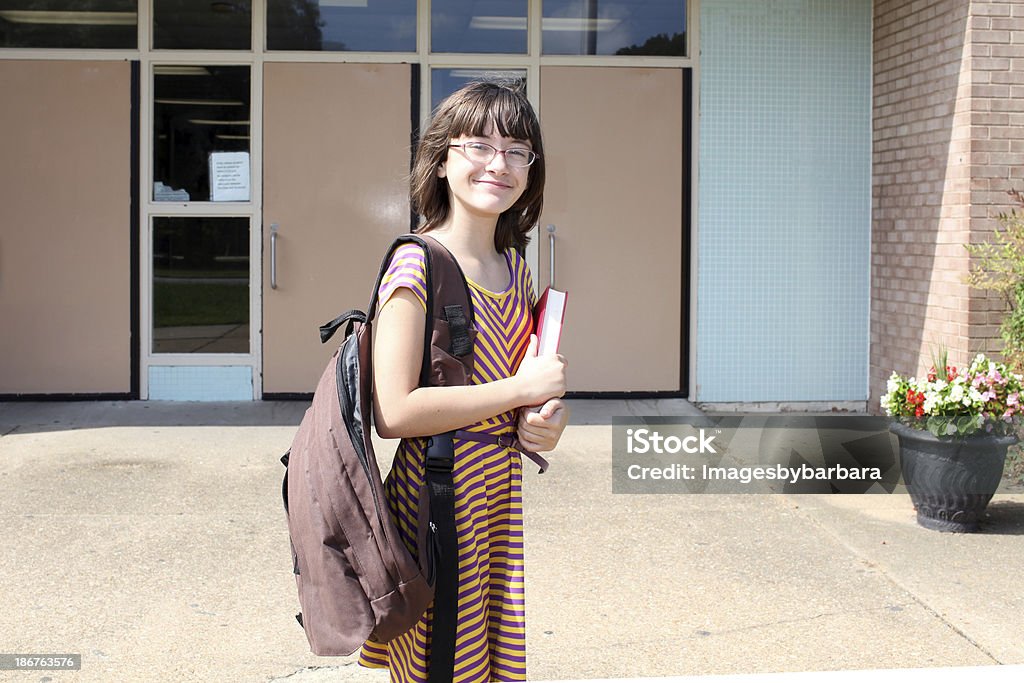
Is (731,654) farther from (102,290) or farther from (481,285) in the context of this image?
(102,290)

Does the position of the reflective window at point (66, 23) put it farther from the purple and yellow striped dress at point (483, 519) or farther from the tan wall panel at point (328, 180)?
the purple and yellow striped dress at point (483, 519)

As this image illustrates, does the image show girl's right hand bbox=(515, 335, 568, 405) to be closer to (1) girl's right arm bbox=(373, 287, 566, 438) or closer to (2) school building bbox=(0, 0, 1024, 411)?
(1) girl's right arm bbox=(373, 287, 566, 438)

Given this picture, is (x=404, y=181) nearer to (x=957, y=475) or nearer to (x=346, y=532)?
(x=957, y=475)

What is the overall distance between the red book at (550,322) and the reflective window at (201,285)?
626cm

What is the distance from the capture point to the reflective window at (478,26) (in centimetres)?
840

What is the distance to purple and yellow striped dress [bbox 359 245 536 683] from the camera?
7.68 ft

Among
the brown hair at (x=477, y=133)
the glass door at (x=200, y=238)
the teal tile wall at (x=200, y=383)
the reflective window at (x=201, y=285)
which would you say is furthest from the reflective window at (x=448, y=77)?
the brown hair at (x=477, y=133)

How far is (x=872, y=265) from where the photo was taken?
8.61 metres

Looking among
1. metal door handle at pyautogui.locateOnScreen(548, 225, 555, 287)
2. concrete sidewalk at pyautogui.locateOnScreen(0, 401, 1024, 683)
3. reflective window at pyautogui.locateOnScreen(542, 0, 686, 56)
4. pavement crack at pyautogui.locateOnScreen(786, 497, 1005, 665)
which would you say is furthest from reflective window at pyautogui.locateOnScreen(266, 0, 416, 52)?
pavement crack at pyautogui.locateOnScreen(786, 497, 1005, 665)

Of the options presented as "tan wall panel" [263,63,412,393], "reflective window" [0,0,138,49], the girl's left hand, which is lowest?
the girl's left hand

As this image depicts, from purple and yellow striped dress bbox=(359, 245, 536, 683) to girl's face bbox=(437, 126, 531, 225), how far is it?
170 millimetres

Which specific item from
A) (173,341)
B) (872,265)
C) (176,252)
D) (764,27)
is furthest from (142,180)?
(872,265)

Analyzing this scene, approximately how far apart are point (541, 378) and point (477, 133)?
51cm

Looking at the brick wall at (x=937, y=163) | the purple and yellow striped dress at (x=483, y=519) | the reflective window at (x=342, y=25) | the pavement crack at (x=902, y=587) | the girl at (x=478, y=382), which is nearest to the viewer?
the girl at (x=478, y=382)
